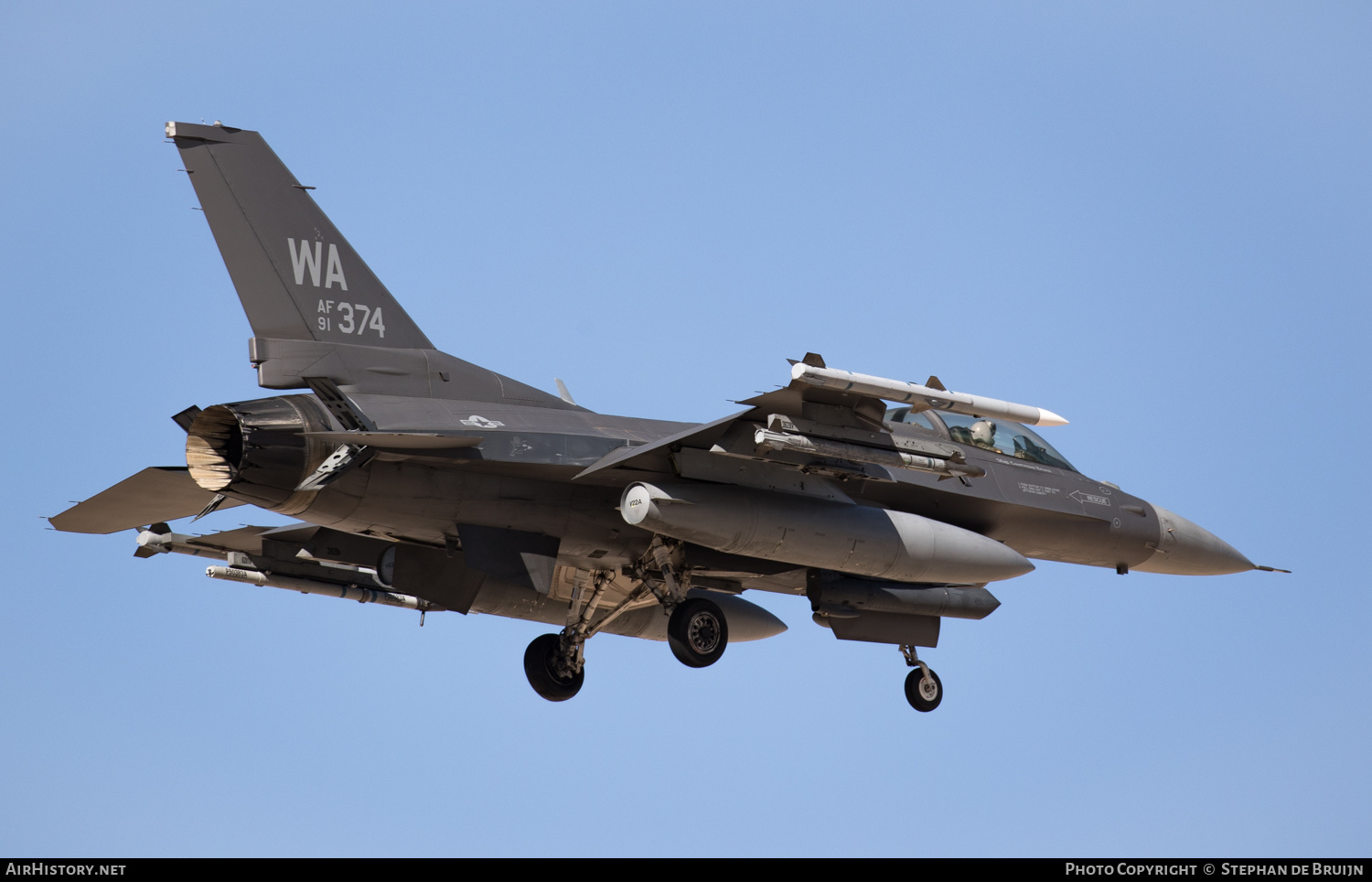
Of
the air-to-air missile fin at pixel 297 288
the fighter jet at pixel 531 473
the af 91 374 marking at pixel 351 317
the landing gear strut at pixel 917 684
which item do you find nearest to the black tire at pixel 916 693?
the landing gear strut at pixel 917 684

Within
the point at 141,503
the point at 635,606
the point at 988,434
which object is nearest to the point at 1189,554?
the point at 988,434

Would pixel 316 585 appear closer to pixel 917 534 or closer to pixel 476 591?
pixel 476 591

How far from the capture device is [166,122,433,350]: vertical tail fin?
1342 centimetres

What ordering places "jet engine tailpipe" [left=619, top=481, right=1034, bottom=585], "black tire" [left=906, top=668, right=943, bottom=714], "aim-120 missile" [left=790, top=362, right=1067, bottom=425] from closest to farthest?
"aim-120 missile" [left=790, top=362, right=1067, bottom=425], "jet engine tailpipe" [left=619, top=481, right=1034, bottom=585], "black tire" [left=906, top=668, right=943, bottom=714]

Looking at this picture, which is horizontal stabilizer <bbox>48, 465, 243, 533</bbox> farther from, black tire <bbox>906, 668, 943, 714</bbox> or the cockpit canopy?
black tire <bbox>906, 668, 943, 714</bbox>

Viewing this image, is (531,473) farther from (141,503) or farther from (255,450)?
(141,503)

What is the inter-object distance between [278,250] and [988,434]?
310 inches

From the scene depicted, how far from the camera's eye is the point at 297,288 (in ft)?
44.5

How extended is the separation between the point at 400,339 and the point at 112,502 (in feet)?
10.4

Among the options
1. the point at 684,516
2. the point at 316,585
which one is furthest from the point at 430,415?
the point at 316,585

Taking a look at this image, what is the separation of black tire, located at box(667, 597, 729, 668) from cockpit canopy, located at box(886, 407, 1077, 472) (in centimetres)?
281

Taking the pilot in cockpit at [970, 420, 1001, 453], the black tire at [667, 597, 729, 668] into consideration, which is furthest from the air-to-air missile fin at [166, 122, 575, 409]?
the pilot in cockpit at [970, 420, 1001, 453]

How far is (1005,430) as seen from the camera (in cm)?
1697

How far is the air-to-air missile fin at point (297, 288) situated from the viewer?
43.8ft
